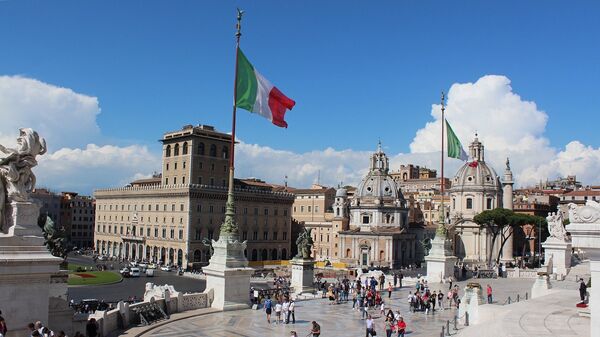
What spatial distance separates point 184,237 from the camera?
252 ft

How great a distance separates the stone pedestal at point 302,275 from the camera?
30469 mm

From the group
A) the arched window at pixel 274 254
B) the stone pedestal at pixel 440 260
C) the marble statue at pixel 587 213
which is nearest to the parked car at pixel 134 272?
the arched window at pixel 274 254

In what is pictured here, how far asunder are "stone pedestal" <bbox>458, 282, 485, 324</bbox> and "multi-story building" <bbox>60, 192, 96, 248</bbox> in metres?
97.3

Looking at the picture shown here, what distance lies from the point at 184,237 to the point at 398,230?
3268 centimetres

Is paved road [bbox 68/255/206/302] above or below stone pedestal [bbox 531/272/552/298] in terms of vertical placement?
below

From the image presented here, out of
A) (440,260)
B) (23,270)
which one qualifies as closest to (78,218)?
(440,260)

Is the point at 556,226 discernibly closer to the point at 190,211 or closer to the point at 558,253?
the point at 558,253

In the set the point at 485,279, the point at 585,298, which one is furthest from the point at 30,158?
the point at 485,279

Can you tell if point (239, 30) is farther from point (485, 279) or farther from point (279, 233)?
point (279, 233)

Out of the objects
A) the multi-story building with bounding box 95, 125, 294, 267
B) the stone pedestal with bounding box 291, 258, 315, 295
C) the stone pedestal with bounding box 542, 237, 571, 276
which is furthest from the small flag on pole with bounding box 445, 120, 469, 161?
the multi-story building with bounding box 95, 125, 294, 267

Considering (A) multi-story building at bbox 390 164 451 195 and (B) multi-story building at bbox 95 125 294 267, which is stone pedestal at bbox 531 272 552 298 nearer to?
(B) multi-story building at bbox 95 125 294 267

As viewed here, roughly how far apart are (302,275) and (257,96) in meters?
10.1

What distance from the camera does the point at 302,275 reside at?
30453mm

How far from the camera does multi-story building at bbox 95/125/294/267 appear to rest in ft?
255
